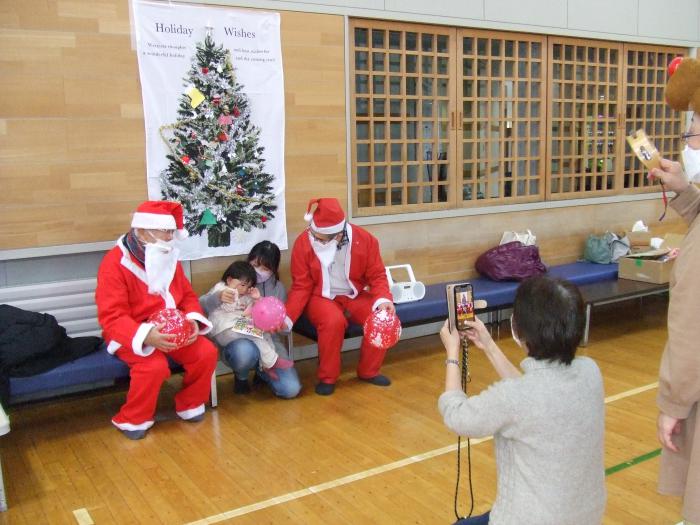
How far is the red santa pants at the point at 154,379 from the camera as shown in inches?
145

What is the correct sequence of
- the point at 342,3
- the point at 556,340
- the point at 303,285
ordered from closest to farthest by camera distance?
1. the point at 556,340
2. the point at 303,285
3. the point at 342,3

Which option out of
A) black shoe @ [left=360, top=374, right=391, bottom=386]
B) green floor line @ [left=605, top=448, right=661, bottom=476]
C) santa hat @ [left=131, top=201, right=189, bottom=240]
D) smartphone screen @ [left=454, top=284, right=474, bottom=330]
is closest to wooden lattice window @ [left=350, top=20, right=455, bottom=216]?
black shoe @ [left=360, top=374, right=391, bottom=386]

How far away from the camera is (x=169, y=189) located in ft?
14.4

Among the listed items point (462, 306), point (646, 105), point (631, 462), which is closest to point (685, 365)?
point (462, 306)

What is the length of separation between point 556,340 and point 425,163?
4.06m

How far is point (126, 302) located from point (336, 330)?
1.28 metres

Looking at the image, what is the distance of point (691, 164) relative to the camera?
82.0 inches

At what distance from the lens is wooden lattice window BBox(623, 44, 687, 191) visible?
693cm

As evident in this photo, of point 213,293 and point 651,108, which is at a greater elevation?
point 651,108

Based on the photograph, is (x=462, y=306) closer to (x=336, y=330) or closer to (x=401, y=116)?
(x=336, y=330)

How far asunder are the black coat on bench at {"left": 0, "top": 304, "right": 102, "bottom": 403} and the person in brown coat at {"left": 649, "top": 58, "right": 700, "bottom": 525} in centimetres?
291

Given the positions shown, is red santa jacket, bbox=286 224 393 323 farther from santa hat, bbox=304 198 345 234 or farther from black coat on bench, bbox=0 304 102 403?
black coat on bench, bbox=0 304 102 403

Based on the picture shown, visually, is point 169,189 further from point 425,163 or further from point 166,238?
point 425,163

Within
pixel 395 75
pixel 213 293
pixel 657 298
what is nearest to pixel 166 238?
pixel 213 293
